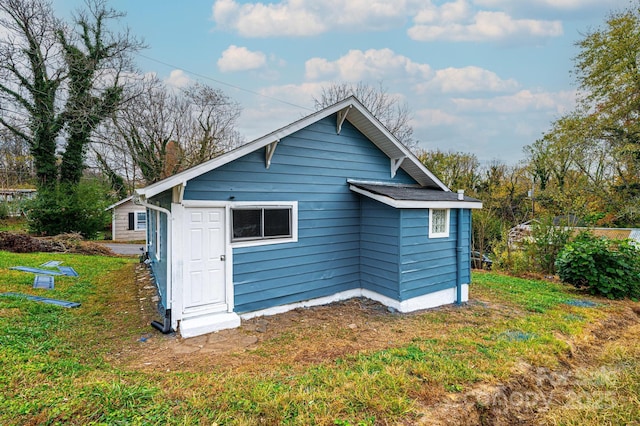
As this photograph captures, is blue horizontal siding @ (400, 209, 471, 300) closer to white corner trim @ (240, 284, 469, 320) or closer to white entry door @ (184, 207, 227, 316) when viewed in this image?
white corner trim @ (240, 284, 469, 320)

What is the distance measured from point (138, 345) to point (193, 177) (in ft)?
8.36

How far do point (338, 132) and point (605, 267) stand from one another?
781cm

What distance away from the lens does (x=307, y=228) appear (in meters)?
6.51

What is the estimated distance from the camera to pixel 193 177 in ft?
16.5

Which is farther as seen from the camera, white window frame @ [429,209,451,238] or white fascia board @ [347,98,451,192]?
white window frame @ [429,209,451,238]

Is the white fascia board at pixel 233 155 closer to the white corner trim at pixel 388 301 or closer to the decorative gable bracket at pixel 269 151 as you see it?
the decorative gable bracket at pixel 269 151

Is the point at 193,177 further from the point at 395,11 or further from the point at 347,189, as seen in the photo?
the point at 395,11

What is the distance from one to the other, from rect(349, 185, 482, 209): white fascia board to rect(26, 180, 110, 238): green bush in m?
17.6

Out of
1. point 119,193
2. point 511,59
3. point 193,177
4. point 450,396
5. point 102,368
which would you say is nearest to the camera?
point 450,396

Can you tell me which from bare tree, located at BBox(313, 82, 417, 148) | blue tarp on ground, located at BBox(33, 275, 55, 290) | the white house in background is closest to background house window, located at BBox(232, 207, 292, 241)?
blue tarp on ground, located at BBox(33, 275, 55, 290)

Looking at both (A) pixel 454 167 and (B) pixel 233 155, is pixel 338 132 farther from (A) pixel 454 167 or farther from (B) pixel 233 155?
(A) pixel 454 167

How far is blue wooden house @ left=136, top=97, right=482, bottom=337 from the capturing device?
209 inches

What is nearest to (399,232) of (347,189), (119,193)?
(347,189)

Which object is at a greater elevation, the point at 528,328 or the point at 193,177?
the point at 193,177
